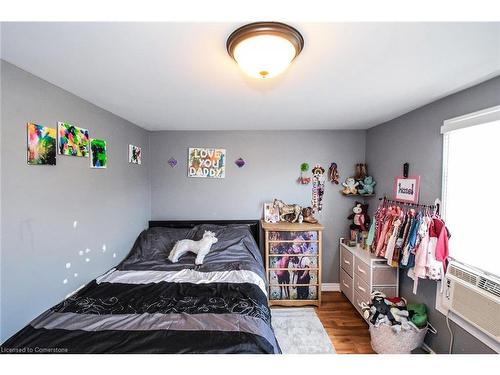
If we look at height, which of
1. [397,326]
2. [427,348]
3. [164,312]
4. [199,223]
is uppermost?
[199,223]

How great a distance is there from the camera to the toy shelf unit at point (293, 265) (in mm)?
2646

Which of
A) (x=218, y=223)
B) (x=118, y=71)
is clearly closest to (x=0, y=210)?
(x=118, y=71)

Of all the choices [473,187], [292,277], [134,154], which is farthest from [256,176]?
[473,187]

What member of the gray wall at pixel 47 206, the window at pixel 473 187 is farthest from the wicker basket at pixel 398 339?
the gray wall at pixel 47 206

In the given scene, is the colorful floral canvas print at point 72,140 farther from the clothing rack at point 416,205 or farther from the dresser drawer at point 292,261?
the clothing rack at point 416,205

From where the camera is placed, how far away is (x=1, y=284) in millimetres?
1158

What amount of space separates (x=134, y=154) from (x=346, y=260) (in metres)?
2.98

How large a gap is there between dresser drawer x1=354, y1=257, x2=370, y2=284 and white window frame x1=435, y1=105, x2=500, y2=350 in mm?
588

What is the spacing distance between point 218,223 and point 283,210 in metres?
0.91

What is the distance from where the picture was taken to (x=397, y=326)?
1.78 m

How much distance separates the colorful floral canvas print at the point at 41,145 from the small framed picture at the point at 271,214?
221cm

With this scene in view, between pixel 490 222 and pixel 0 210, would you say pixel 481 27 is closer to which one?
pixel 490 222

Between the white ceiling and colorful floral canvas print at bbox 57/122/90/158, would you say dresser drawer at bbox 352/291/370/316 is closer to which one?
the white ceiling

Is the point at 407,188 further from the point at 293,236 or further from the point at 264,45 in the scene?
the point at 264,45
